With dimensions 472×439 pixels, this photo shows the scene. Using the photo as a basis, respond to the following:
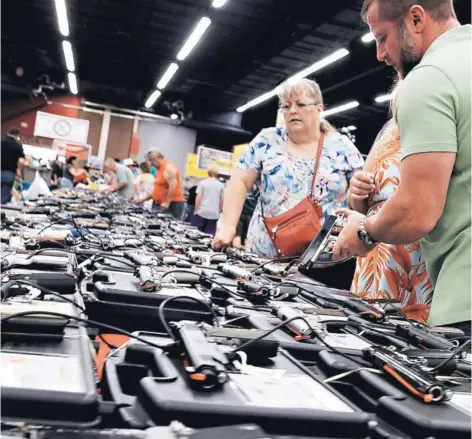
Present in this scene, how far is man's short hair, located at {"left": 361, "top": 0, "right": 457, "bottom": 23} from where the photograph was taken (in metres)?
1.28

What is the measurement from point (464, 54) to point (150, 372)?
2.83ft

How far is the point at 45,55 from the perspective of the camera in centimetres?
1627

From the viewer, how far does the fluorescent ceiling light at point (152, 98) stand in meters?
18.3

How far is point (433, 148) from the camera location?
1.13m

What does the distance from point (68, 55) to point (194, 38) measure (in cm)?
483

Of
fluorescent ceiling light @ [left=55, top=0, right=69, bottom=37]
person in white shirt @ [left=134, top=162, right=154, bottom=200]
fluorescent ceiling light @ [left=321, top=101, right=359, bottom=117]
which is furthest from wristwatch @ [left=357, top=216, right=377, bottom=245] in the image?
fluorescent ceiling light @ [left=321, top=101, right=359, bottom=117]

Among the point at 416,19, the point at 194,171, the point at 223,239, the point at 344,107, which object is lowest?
the point at 223,239

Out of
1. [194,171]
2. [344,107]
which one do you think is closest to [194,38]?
[194,171]

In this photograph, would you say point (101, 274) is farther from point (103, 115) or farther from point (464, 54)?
point (103, 115)

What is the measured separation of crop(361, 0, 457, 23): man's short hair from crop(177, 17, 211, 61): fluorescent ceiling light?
9.64 m

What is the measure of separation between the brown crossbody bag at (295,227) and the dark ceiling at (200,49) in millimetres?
5992

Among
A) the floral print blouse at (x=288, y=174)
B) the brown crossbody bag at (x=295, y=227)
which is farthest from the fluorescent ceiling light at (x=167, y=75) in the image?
the brown crossbody bag at (x=295, y=227)

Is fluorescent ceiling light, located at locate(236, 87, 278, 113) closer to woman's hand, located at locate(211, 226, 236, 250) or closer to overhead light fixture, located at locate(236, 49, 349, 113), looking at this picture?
overhead light fixture, located at locate(236, 49, 349, 113)

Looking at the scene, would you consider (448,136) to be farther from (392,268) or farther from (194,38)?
(194,38)
